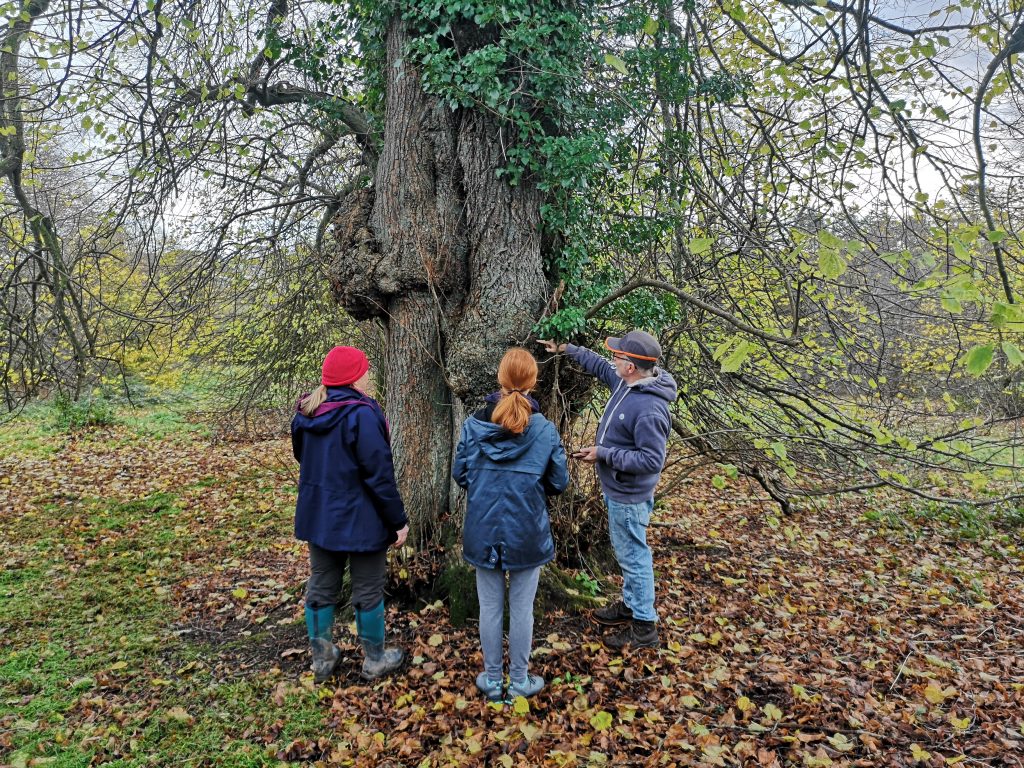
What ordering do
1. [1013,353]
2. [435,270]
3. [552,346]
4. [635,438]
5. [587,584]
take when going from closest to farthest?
1. [1013,353]
2. [635,438]
3. [552,346]
4. [435,270]
5. [587,584]

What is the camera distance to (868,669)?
3.39 m

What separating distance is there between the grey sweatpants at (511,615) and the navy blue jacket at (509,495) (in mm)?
107

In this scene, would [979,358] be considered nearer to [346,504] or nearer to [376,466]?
[376,466]

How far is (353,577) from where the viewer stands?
127 inches

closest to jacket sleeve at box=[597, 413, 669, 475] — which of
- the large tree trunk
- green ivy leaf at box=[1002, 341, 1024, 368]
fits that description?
the large tree trunk

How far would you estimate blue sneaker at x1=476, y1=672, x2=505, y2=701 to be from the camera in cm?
302

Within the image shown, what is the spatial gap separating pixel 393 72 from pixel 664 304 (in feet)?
8.13

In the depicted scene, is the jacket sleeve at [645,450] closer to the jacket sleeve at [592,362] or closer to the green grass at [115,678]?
the jacket sleeve at [592,362]

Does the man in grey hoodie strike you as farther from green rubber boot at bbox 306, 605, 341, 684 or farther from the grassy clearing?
the grassy clearing

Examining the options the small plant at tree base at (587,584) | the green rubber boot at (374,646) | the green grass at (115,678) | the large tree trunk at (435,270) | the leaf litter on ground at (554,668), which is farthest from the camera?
the small plant at tree base at (587,584)

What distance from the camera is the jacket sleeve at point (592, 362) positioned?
3.61 m

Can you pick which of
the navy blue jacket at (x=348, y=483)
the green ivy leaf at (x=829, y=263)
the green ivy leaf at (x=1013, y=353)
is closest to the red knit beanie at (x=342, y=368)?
the navy blue jacket at (x=348, y=483)

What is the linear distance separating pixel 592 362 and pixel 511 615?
1.55m

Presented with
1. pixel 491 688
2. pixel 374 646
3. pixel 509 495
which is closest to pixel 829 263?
pixel 509 495
